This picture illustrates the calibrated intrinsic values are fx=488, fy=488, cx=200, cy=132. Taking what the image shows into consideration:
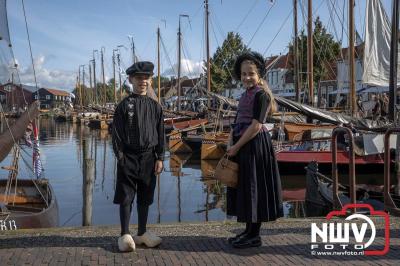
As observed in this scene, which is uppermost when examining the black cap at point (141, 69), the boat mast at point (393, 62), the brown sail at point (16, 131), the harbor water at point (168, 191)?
the boat mast at point (393, 62)

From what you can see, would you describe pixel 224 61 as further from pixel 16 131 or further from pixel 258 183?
pixel 258 183

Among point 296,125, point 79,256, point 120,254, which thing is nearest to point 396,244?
point 120,254

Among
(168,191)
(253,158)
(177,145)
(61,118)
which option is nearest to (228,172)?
(253,158)

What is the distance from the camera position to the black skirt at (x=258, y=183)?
15.9ft

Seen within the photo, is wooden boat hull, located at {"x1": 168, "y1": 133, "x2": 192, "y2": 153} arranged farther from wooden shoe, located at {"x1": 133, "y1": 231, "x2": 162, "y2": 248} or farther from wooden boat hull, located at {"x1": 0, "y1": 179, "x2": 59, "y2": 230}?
wooden shoe, located at {"x1": 133, "y1": 231, "x2": 162, "y2": 248}

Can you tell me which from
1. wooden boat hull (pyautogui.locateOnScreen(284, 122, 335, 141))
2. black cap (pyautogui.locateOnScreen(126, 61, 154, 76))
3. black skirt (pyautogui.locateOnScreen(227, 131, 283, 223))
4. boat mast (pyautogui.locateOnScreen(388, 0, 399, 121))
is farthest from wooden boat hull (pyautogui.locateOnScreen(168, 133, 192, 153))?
black skirt (pyautogui.locateOnScreen(227, 131, 283, 223))

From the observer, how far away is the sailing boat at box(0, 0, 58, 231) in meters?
7.05

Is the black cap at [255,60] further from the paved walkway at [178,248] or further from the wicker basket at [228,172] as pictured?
the paved walkway at [178,248]

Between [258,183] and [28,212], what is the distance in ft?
19.4

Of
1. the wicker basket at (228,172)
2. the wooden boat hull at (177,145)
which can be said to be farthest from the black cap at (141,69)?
the wooden boat hull at (177,145)

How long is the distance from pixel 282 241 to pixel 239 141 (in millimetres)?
1302

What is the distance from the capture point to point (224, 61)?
5300 cm

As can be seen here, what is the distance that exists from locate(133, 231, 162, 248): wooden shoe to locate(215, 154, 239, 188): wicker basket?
36.0 inches

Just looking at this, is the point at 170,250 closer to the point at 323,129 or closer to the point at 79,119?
the point at 323,129
